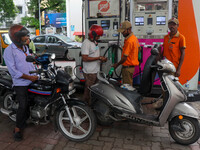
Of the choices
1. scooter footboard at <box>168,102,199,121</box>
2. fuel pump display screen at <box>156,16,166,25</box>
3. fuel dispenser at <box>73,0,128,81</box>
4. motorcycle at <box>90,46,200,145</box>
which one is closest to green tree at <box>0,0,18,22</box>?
fuel dispenser at <box>73,0,128,81</box>

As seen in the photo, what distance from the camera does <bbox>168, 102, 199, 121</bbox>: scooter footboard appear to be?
3.11 m

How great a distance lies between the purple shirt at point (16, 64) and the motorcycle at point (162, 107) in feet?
3.67

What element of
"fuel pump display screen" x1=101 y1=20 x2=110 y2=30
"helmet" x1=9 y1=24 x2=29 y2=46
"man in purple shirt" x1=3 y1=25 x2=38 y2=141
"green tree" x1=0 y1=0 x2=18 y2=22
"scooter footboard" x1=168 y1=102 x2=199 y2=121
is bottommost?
"scooter footboard" x1=168 y1=102 x2=199 y2=121

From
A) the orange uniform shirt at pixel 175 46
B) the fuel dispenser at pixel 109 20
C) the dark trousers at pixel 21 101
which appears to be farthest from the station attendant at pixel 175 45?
the dark trousers at pixel 21 101

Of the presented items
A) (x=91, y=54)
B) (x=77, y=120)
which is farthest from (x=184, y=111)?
(x=91, y=54)

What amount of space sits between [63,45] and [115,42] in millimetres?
7769

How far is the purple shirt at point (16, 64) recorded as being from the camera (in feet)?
10.7

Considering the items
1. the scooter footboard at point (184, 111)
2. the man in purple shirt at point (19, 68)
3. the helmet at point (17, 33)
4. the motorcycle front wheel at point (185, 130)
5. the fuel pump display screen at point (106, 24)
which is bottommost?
the motorcycle front wheel at point (185, 130)

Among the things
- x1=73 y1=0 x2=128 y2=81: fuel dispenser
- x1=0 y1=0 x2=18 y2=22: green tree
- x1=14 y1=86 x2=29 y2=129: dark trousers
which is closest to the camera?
x1=14 y1=86 x2=29 y2=129: dark trousers

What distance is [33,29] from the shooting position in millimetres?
30250

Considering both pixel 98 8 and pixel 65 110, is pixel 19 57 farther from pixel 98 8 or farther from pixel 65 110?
pixel 98 8

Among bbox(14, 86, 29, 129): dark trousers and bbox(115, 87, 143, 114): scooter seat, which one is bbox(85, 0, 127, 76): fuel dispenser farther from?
bbox(14, 86, 29, 129): dark trousers

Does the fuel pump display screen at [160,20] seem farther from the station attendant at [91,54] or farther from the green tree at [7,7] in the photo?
the green tree at [7,7]

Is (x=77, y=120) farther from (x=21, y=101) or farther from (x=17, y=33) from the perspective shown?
(x=17, y=33)
